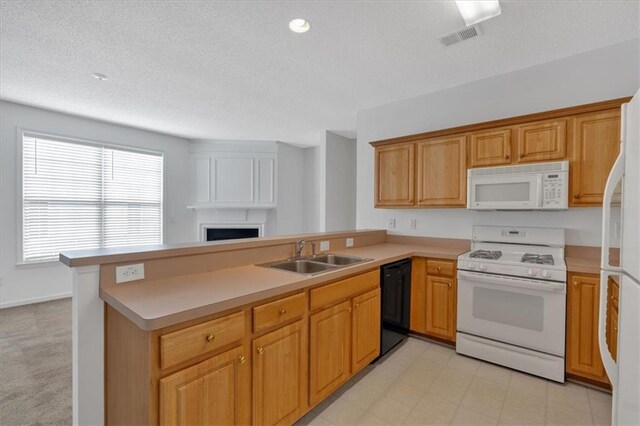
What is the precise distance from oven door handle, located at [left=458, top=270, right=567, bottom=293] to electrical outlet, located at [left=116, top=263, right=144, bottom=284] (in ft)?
8.08

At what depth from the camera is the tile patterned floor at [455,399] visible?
6.19 feet

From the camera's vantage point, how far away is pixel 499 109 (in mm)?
3074

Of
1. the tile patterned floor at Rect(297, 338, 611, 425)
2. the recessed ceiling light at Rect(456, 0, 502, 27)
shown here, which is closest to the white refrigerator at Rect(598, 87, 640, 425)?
the tile patterned floor at Rect(297, 338, 611, 425)

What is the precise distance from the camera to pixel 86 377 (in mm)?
1476

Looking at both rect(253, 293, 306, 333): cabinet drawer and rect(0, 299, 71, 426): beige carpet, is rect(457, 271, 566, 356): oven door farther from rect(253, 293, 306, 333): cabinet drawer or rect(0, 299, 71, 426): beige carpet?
rect(0, 299, 71, 426): beige carpet

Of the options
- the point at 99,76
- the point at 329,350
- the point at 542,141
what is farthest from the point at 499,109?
the point at 99,76

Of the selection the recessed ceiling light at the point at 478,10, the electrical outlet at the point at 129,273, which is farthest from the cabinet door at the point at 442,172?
the electrical outlet at the point at 129,273

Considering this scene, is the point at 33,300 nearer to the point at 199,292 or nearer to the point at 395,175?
Result: the point at 199,292

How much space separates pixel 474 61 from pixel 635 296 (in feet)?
8.17

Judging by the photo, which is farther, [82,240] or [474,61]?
[82,240]

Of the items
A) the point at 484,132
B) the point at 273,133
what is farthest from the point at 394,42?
the point at 273,133

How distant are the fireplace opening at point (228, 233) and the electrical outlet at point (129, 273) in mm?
4647

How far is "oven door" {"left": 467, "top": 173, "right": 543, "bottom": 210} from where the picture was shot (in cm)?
Answer: 249

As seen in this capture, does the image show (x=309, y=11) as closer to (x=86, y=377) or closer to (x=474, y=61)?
(x=474, y=61)
